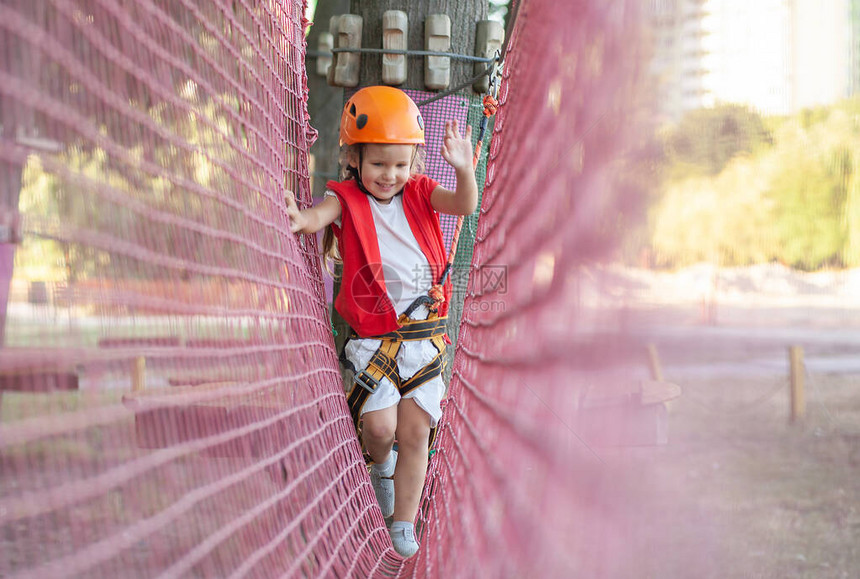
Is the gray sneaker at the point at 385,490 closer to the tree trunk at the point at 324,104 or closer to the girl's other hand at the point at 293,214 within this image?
the girl's other hand at the point at 293,214

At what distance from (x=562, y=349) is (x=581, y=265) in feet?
0.27

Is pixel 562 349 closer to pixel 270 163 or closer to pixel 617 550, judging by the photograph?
pixel 617 550

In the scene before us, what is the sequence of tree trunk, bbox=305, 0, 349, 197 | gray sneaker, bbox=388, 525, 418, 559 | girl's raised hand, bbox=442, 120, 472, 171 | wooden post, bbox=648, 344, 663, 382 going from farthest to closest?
tree trunk, bbox=305, 0, 349, 197 < girl's raised hand, bbox=442, 120, 472, 171 < gray sneaker, bbox=388, 525, 418, 559 < wooden post, bbox=648, 344, 663, 382

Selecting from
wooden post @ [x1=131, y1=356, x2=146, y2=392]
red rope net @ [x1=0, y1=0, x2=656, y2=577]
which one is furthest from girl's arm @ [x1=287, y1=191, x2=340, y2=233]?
wooden post @ [x1=131, y1=356, x2=146, y2=392]

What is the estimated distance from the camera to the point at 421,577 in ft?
3.30

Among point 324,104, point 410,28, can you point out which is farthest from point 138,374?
point 324,104

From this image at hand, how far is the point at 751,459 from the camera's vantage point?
0.43 m

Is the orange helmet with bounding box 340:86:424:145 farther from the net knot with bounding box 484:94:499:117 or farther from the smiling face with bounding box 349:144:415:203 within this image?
the net knot with bounding box 484:94:499:117

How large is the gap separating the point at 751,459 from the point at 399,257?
60.2 inches

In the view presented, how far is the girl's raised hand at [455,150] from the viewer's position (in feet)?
5.71

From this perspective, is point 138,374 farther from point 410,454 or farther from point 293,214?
point 410,454

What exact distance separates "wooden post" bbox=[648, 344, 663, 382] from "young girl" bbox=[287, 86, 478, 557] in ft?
4.13

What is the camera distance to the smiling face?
6.07ft

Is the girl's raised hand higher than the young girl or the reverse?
higher
